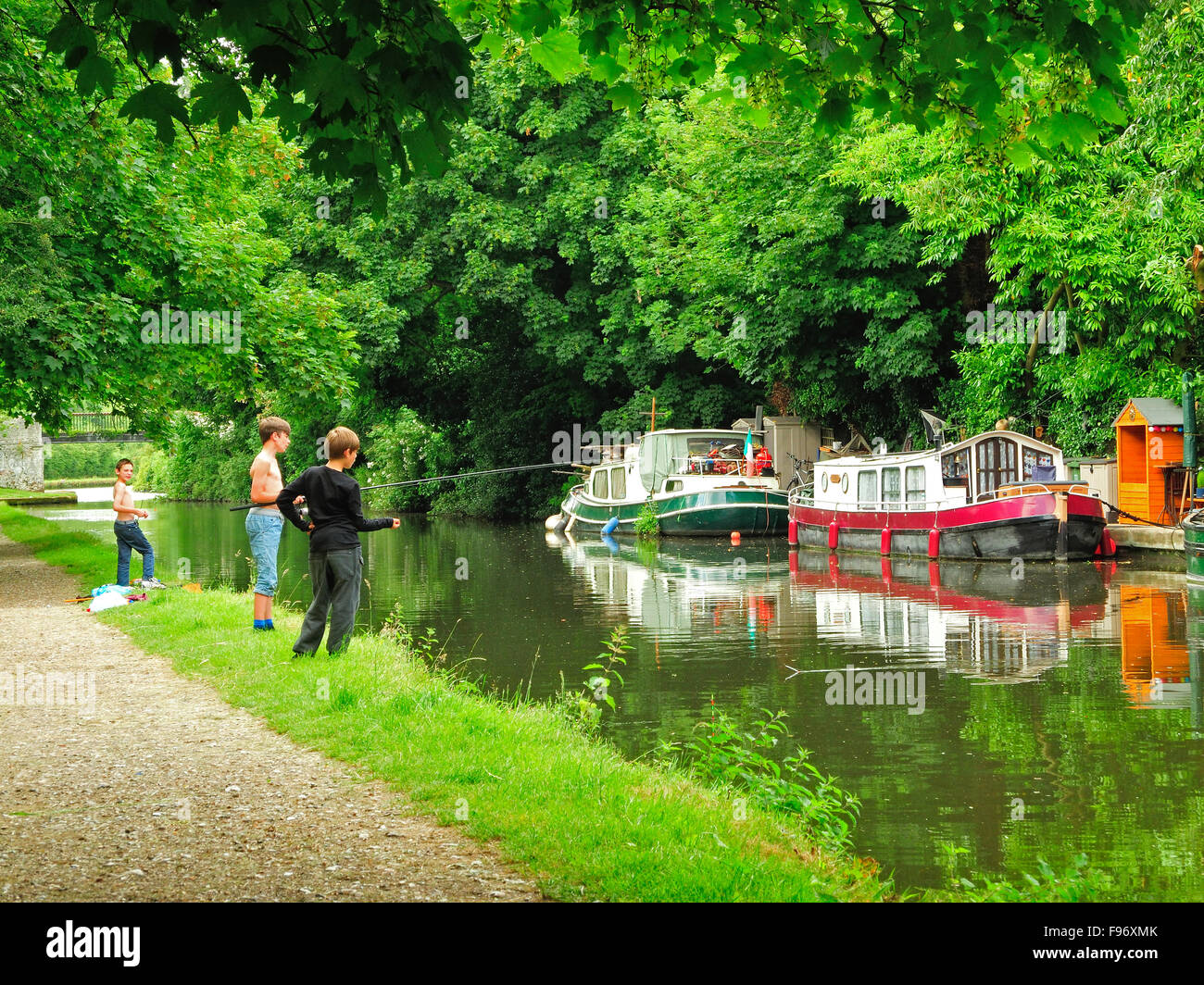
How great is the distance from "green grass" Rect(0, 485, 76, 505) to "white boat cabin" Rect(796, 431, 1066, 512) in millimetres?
38789

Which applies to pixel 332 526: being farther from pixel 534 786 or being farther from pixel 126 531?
pixel 126 531

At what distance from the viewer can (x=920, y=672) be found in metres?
13.1

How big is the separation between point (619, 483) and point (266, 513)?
27246mm

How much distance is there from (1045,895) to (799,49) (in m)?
4.54

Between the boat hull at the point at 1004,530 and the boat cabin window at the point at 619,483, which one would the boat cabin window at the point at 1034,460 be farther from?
the boat cabin window at the point at 619,483

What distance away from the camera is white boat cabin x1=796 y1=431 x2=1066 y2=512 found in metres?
26.5

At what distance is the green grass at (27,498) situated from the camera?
184 feet

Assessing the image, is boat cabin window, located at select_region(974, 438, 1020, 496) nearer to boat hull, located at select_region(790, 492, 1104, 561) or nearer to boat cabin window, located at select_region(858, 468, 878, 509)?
boat hull, located at select_region(790, 492, 1104, 561)

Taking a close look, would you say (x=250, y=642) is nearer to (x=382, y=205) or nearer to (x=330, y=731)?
(x=330, y=731)

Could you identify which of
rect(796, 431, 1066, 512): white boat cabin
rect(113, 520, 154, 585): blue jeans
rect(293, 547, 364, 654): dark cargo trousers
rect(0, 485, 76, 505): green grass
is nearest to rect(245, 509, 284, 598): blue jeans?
rect(293, 547, 364, 654): dark cargo trousers

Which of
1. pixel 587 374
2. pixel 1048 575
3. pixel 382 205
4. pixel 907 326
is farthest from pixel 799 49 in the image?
pixel 587 374

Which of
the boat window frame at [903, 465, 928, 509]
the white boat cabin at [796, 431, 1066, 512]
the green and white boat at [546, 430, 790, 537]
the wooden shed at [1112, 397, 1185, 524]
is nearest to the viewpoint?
the wooden shed at [1112, 397, 1185, 524]

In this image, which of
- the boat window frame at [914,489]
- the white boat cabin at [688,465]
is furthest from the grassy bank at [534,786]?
the white boat cabin at [688,465]

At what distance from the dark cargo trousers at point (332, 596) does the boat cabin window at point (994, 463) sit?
19135 mm
